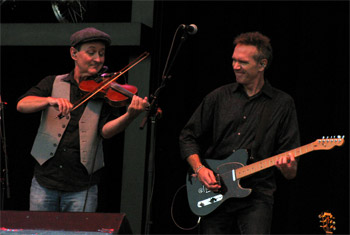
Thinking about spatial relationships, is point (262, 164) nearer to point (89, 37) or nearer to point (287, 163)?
point (287, 163)

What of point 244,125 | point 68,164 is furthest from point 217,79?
point 68,164

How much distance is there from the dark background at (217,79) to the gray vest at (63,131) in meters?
0.77

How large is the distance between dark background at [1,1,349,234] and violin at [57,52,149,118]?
0.76 metres

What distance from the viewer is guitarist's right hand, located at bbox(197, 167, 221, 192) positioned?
131 inches

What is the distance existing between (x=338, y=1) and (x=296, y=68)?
0.57 metres

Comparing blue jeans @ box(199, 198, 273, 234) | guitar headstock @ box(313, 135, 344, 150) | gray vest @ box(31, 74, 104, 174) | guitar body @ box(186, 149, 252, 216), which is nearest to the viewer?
guitar headstock @ box(313, 135, 344, 150)

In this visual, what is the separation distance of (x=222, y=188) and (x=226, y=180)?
0.18 ft

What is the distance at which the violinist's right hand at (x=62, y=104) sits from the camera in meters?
3.18

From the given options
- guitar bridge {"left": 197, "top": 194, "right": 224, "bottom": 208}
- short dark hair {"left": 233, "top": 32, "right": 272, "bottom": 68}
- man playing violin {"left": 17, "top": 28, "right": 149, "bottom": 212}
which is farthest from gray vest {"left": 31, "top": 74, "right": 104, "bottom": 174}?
short dark hair {"left": 233, "top": 32, "right": 272, "bottom": 68}

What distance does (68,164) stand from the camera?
342cm

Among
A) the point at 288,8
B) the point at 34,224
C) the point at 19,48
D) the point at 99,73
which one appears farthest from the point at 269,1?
the point at 34,224

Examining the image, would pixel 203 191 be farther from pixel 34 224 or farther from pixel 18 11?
pixel 18 11

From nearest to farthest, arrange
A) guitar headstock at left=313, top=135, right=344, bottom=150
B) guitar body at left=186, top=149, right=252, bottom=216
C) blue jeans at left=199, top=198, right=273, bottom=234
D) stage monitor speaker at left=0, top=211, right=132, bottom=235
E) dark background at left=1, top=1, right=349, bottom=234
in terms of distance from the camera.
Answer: stage monitor speaker at left=0, top=211, right=132, bottom=235, guitar headstock at left=313, top=135, right=344, bottom=150, blue jeans at left=199, top=198, right=273, bottom=234, guitar body at left=186, top=149, right=252, bottom=216, dark background at left=1, top=1, right=349, bottom=234

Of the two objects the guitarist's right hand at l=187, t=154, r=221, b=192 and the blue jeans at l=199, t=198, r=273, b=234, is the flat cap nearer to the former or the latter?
the guitarist's right hand at l=187, t=154, r=221, b=192
